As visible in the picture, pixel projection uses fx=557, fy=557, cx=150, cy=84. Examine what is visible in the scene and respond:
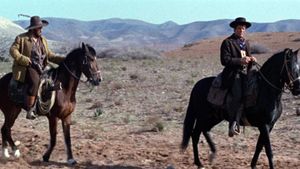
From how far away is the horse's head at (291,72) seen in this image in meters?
8.74

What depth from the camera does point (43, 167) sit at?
9.70 metres

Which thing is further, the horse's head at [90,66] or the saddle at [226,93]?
the horse's head at [90,66]

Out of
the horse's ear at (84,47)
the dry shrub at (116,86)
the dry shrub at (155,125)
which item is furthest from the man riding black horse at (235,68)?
the dry shrub at (116,86)

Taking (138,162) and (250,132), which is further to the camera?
(250,132)

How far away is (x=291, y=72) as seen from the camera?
8836mm

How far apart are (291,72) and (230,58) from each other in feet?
3.29

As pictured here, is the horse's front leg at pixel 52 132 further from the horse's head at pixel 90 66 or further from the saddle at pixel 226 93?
the saddle at pixel 226 93

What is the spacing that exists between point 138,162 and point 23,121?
6.06 meters

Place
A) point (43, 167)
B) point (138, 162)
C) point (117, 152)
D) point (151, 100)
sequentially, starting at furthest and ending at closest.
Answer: point (151, 100) → point (117, 152) → point (138, 162) → point (43, 167)

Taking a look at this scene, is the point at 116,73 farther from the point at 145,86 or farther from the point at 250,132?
the point at 250,132

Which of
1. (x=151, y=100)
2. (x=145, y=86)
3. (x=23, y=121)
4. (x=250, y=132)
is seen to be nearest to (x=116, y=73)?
(x=145, y=86)

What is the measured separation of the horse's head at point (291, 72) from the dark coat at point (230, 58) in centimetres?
73

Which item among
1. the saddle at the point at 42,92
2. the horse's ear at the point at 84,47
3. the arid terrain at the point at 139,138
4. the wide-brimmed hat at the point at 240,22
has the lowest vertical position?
the arid terrain at the point at 139,138

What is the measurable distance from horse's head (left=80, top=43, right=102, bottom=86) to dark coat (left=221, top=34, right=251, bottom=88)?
216 centimetres
